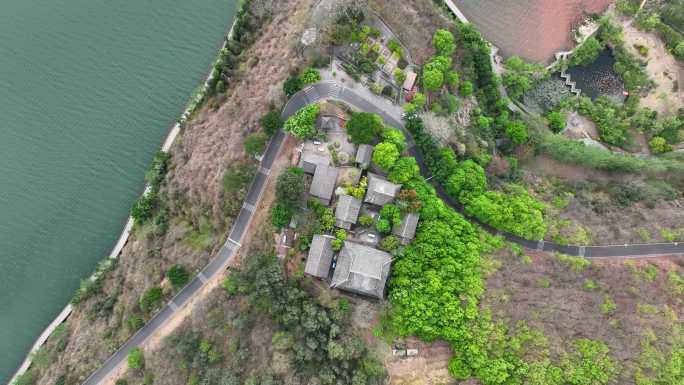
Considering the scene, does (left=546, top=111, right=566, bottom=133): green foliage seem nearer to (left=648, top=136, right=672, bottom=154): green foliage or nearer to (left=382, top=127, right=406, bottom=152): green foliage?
(left=648, top=136, right=672, bottom=154): green foliage

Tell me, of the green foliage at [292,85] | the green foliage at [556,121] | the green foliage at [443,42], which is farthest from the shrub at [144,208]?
the green foliage at [556,121]

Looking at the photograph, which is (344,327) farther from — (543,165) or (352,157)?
(543,165)

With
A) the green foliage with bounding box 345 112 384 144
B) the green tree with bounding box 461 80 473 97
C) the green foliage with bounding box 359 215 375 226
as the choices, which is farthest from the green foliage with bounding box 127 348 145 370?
the green tree with bounding box 461 80 473 97

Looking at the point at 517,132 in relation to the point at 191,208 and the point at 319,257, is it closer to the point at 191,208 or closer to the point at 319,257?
the point at 319,257

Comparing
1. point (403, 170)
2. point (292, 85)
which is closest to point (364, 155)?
point (403, 170)

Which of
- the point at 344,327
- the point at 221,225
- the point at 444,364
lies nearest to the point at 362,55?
the point at 221,225
